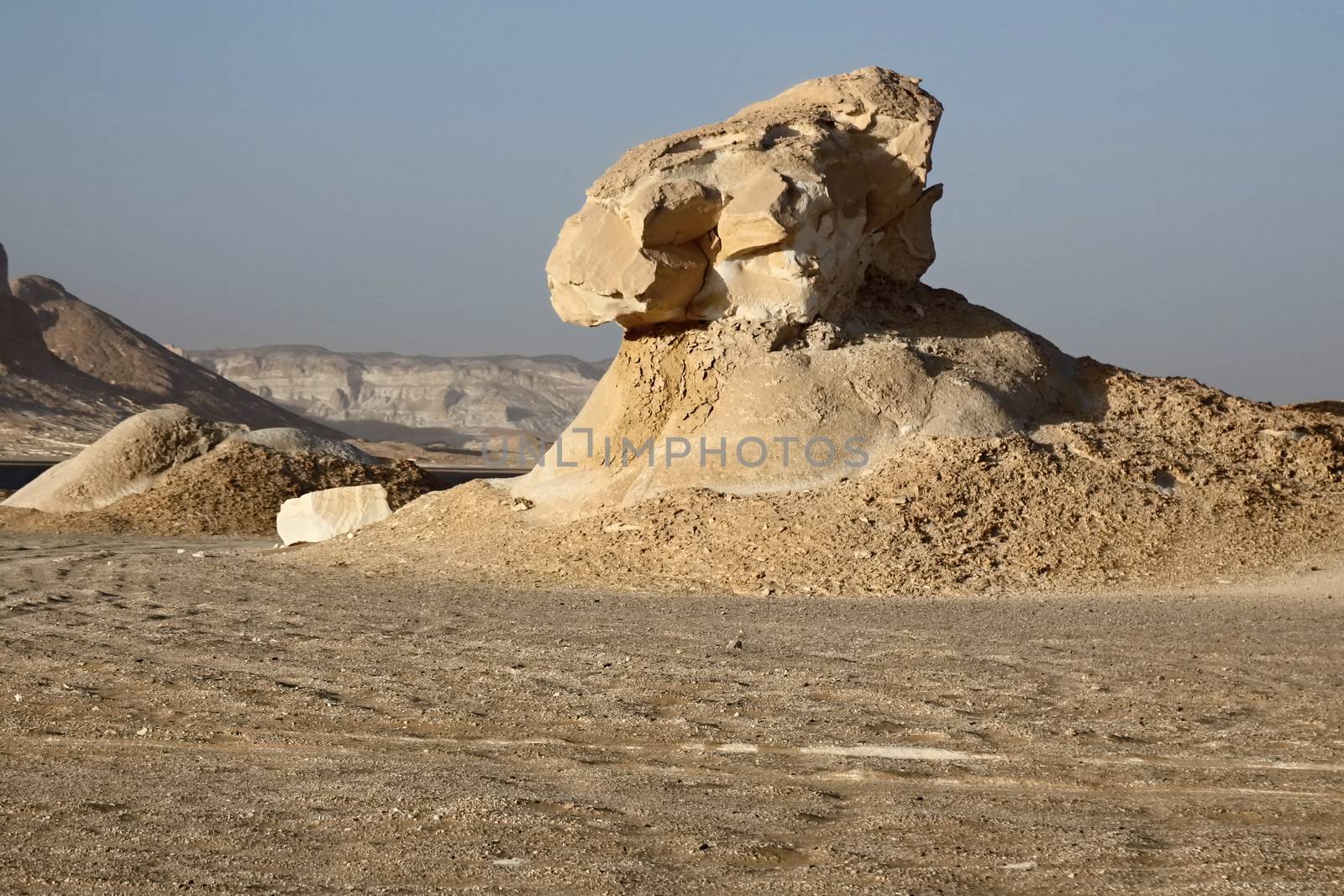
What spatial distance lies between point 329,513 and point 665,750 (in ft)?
33.3

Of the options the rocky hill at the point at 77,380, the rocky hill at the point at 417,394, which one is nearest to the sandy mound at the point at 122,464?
the rocky hill at the point at 77,380

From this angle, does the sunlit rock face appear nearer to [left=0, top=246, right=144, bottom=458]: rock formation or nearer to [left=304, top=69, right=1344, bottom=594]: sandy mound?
[left=304, top=69, right=1344, bottom=594]: sandy mound

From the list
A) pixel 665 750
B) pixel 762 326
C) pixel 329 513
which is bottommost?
pixel 665 750

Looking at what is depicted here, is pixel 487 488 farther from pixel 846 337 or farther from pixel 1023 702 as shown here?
pixel 1023 702

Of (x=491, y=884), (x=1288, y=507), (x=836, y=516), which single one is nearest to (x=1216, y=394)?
(x=1288, y=507)

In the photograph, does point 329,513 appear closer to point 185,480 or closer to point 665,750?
point 185,480

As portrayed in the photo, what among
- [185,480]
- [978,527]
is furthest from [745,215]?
[185,480]

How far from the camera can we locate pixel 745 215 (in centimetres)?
1199

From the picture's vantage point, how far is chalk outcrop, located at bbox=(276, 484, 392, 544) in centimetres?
1476

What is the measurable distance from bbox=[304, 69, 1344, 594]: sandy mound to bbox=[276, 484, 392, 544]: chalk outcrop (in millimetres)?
1215

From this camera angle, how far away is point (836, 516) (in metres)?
11.2

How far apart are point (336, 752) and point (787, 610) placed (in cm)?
470

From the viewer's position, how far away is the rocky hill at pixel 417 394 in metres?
104

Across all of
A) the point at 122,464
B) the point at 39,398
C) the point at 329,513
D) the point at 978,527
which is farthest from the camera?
the point at 39,398
